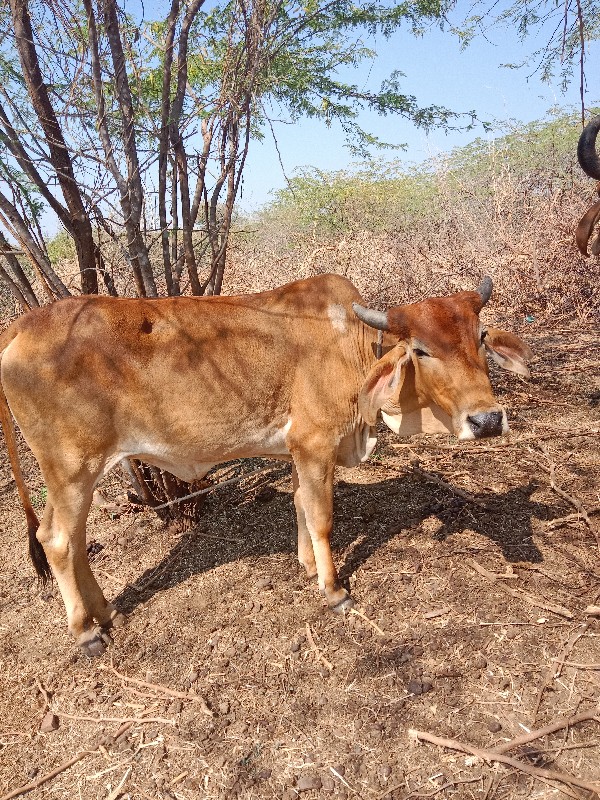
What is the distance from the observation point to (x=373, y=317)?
3.18m

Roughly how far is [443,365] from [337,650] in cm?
158

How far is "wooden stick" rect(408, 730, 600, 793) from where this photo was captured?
2328mm

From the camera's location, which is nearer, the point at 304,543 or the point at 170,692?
the point at 170,692

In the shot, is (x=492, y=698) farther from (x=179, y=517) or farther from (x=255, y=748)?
(x=179, y=517)

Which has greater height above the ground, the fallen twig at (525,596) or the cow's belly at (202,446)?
the cow's belly at (202,446)

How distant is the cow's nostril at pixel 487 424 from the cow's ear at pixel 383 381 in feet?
1.45

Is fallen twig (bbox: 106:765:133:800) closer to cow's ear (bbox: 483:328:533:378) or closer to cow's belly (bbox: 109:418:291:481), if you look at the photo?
cow's belly (bbox: 109:418:291:481)

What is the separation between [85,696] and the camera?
10.3ft

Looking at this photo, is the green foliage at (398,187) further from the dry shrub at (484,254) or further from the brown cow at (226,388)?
the brown cow at (226,388)

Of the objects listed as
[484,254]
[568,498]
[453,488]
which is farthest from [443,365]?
[484,254]

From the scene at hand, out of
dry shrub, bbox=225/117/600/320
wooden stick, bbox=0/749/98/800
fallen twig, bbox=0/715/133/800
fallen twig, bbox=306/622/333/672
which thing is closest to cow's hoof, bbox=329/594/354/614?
fallen twig, bbox=306/622/333/672

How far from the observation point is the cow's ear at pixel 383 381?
3126mm

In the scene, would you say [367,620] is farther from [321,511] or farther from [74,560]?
[74,560]

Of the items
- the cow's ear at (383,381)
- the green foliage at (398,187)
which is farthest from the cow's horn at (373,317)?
the green foliage at (398,187)
